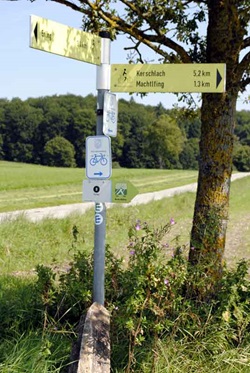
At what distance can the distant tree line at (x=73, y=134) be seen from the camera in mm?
78250

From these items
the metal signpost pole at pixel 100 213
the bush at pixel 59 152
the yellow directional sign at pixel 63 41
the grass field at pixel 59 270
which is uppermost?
the yellow directional sign at pixel 63 41

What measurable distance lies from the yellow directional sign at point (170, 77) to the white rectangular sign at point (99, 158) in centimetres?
46

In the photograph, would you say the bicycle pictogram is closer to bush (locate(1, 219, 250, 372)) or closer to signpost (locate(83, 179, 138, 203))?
signpost (locate(83, 179, 138, 203))

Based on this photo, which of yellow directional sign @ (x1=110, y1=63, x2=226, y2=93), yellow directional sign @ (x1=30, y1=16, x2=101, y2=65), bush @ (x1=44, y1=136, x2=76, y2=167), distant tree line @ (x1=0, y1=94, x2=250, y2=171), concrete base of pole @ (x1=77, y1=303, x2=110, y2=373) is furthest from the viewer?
distant tree line @ (x1=0, y1=94, x2=250, y2=171)

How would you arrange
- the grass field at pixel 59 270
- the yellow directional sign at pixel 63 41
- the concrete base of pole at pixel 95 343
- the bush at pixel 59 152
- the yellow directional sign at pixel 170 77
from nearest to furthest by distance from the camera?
the concrete base of pole at pixel 95 343, the yellow directional sign at pixel 63 41, the grass field at pixel 59 270, the yellow directional sign at pixel 170 77, the bush at pixel 59 152

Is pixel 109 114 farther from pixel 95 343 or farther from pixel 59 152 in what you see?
pixel 59 152

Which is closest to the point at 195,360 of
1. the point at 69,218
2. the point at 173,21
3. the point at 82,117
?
the point at 173,21

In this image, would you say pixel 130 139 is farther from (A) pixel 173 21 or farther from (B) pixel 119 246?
(A) pixel 173 21

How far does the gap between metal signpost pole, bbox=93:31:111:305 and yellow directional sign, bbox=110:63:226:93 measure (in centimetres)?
11

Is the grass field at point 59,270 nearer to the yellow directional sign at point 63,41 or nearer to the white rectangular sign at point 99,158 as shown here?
the white rectangular sign at point 99,158

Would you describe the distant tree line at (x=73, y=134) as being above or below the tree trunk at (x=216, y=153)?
below

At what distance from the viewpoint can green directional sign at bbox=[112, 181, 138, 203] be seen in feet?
13.1

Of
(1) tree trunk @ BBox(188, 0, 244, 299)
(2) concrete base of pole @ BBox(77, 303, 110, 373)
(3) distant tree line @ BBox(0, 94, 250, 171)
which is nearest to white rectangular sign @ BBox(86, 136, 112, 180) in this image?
(2) concrete base of pole @ BBox(77, 303, 110, 373)

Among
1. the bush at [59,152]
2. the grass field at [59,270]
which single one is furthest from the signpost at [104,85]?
the bush at [59,152]
